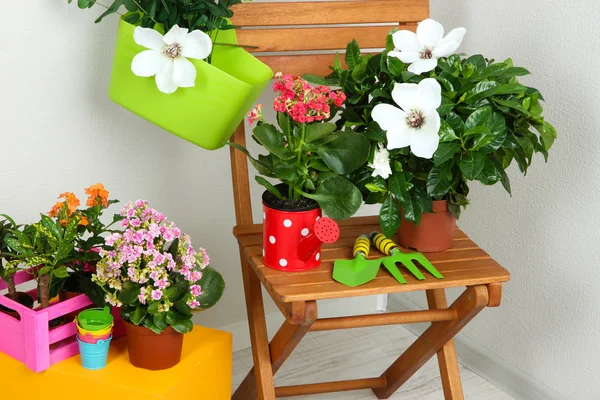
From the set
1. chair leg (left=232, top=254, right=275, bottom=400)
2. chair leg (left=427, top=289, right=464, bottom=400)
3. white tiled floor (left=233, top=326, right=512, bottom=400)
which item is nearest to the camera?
chair leg (left=232, top=254, right=275, bottom=400)

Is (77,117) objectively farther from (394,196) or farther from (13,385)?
(394,196)

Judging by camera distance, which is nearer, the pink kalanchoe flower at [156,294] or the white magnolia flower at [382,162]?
the pink kalanchoe flower at [156,294]

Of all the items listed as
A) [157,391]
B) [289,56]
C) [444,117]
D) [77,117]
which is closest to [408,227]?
[444,117]

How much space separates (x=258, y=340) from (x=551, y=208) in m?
0.70

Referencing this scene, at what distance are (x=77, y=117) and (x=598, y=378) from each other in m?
1.21

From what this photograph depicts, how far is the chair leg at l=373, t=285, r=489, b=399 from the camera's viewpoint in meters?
1.33

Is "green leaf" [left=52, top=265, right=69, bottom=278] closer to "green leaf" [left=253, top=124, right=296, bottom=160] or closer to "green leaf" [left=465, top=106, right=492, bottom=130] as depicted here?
→ "green leaf" [left=253, top=124, right=296, bottom=160]

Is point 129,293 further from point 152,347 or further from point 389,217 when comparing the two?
point 389,217

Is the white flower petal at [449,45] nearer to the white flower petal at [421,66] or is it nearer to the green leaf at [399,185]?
the white flower petal at [421,66]

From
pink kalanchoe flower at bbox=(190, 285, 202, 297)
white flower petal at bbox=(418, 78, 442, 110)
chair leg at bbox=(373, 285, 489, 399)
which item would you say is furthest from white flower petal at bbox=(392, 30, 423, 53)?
pink kalanchoe flower at bbox=(190, 285, 202, 297)

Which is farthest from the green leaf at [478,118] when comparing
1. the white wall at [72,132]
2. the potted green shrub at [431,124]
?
the white wall at [72,132]

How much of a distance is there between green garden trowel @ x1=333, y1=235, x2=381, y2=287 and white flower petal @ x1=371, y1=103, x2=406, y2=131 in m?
0.23

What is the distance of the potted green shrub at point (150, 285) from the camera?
4.02 ft

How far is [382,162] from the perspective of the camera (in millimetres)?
1326
